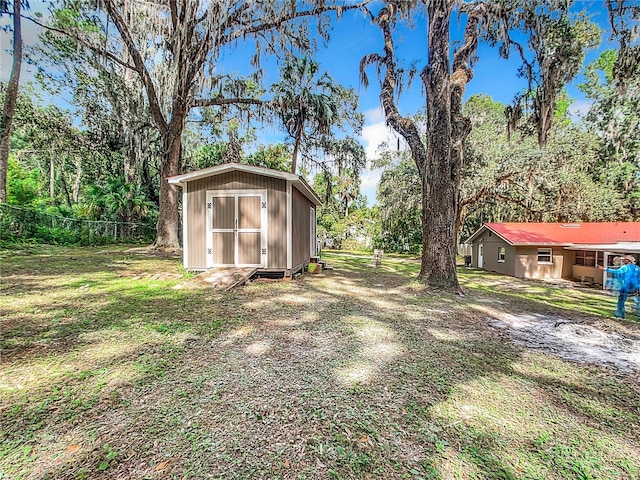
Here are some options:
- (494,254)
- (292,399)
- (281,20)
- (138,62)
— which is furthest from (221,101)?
(494,254)

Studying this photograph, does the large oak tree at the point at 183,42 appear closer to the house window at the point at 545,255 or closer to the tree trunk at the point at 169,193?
the tree trunk at the point at 169,193

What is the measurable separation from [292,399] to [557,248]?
1688 centimetres

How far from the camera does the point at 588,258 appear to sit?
1384cm

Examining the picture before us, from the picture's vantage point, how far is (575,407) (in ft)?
7.58

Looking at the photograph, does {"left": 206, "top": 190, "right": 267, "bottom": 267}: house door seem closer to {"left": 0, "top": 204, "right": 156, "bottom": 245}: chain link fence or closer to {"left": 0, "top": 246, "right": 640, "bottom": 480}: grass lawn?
{"left": 0, "top": 246, "right": 640, "bottom": 480}: grass lawn

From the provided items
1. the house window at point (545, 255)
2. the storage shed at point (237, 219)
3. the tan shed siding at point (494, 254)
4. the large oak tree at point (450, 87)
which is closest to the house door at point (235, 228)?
the storage shed at point (237, 219)

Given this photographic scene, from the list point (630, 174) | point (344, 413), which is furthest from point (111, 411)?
point (630, 174)

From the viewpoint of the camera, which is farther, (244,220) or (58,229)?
(58,229)

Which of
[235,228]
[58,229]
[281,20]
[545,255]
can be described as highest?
[281,20]

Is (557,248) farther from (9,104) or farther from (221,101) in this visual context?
(9,104)

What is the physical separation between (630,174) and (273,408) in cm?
2425

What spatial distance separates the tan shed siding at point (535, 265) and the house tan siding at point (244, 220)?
12519 millimetres

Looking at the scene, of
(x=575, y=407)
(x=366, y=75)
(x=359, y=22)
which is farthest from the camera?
(x=359, y=22)

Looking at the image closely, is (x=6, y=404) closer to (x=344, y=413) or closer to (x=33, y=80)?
(x=344, y=413)
